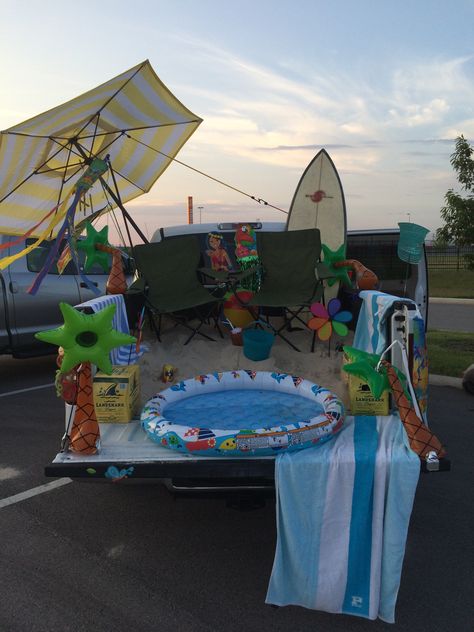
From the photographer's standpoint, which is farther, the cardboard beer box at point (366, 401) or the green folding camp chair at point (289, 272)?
the green folding camp chair at point (289, 272)

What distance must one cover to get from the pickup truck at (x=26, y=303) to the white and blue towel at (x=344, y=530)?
4.70 meters

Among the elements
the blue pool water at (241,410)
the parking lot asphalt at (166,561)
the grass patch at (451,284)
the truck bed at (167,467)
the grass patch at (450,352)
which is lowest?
the parking lot asphalt at (166,561)

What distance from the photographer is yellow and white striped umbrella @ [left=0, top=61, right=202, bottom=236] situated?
4969 millimetres

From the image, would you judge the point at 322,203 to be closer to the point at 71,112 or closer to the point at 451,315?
the point at 71,112

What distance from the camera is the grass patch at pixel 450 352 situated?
7094 millimetres

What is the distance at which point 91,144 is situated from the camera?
5.74 m

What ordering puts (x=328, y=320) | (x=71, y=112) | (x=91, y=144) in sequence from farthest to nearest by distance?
(x=91, y=144) < (x=71, y=112) < (x=328, y=320)

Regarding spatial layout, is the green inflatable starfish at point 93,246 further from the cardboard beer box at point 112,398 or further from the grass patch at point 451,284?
the grass patch at point 451,284

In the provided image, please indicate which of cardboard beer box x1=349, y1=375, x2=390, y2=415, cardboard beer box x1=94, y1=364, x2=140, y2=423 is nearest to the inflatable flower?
cardboard beer box x1=349, y1=375, x2=390, y2=415

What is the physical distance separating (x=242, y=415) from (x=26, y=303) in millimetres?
4563

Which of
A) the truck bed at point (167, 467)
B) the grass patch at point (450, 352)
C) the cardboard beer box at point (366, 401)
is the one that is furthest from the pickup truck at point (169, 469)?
the grass patch at point (450, 352)

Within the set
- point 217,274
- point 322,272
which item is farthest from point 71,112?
point 322,272

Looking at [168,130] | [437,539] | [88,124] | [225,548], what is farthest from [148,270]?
[437,539]

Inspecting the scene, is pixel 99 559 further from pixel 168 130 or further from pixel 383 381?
pixel 168 130
